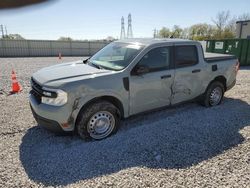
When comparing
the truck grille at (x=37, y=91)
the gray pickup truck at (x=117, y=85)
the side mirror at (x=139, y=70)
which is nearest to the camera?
the gray pickup truck at (x=117, y=85)

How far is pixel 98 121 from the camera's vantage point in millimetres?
4062

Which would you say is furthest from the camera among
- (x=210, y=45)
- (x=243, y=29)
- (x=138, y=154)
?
(x=243, y=29)

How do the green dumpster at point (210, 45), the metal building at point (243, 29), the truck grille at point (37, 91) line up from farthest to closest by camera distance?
the metal building at point (243, 29)
the green dumpster at point (210, 45)
the truck grille at point (37, 91)

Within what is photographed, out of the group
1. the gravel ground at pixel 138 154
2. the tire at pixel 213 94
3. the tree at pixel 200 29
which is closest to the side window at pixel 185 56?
the tire at pixel 213 94

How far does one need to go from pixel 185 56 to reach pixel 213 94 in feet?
4.93

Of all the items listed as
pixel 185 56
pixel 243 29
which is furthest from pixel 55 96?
pixel 243 29

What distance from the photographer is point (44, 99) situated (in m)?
3.76

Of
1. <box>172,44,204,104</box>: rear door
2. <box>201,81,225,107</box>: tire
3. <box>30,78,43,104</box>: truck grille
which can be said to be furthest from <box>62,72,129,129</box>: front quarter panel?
<box>201,81,225,107</box>: tire

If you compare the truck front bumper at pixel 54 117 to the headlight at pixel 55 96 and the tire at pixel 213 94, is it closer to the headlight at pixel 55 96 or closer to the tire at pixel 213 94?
the headlight at pixel 55 96

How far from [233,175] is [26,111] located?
4.60m

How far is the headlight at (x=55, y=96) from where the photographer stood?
11.7 ft

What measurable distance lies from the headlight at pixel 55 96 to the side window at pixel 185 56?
2.55 metres

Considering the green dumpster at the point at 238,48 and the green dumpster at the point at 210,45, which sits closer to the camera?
the green dumpster at the point at 238,48

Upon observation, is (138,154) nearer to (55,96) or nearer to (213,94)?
(55,96)
